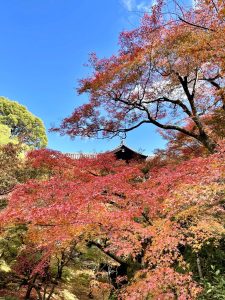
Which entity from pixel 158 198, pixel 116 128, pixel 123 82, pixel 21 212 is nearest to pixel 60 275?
pixel 21 212

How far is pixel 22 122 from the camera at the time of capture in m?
28.9

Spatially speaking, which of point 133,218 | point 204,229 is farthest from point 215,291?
point 133,218

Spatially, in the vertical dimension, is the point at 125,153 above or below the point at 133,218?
above

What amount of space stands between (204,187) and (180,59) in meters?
4.90

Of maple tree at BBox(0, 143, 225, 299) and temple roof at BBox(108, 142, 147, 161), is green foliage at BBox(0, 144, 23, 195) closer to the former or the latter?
maple tree at BBox(0, 143, 225, 299)

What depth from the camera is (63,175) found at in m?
10.8

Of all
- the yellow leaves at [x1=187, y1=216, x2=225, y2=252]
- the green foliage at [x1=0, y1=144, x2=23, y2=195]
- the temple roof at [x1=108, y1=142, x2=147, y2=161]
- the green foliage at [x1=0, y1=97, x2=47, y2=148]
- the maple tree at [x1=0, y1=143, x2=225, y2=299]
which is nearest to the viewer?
the maple tree at [x1=0, y1=143, x2=225, y2=299]

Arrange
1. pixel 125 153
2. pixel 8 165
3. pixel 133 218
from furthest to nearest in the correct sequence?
pixel 125 153, pixel 8 165, pixel 133 218

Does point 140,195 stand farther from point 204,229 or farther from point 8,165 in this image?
point 8,165

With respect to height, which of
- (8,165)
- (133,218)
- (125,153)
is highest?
(125,153)

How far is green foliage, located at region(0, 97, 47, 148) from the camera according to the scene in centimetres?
2781

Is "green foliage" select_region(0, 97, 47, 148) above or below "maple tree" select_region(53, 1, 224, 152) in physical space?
above

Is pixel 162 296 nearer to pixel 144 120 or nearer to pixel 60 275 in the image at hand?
pixel 60 275

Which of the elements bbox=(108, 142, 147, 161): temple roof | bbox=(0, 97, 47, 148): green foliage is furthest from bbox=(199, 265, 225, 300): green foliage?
bbox=(0, 97, 47, 148): green foliage
